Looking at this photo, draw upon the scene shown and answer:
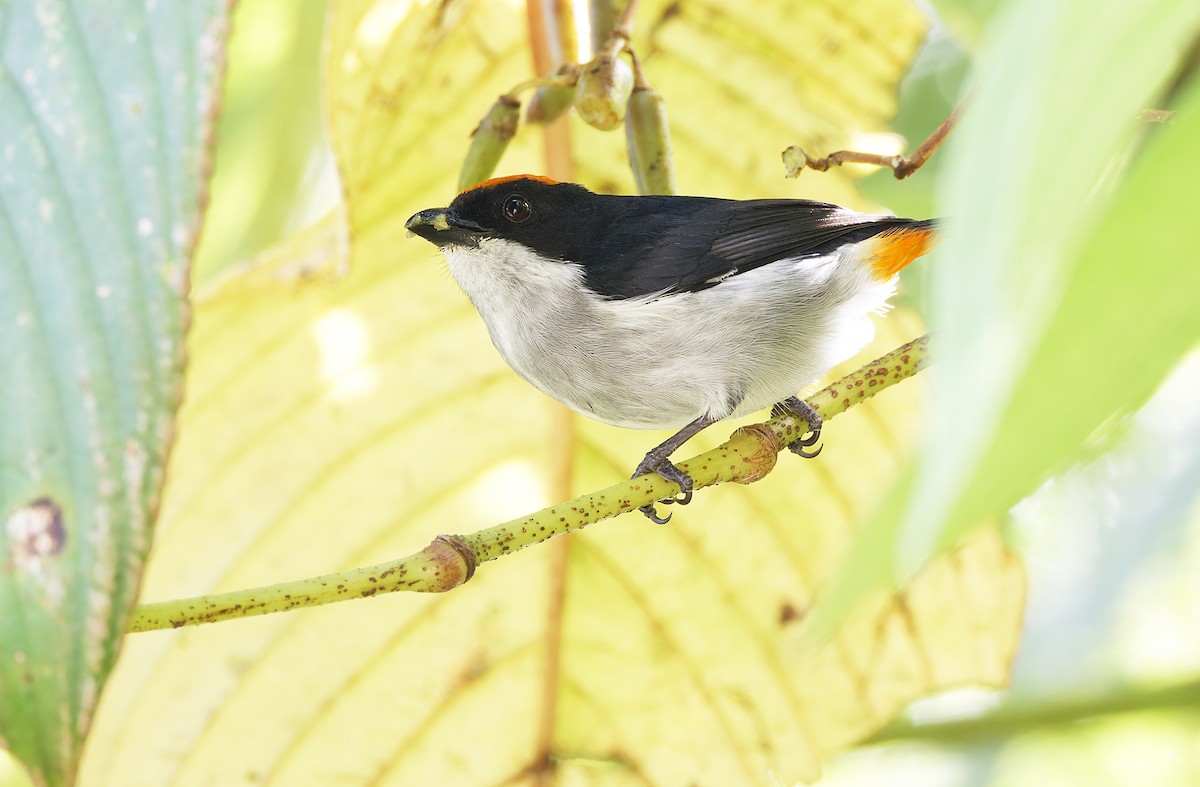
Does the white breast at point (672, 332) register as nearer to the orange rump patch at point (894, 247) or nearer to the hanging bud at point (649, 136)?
the orange rump patch at point (894, 247)

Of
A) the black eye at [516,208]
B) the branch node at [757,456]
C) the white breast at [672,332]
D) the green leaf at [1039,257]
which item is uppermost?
the black eye at [516,208]

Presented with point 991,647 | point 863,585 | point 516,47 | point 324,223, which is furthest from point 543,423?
point 863,585

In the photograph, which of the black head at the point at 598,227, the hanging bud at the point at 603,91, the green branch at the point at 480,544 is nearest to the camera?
the green branch at the point at 480,544

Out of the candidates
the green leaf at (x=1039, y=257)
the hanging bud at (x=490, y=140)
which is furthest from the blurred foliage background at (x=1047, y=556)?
the green leaf at (x=1039, y=257)

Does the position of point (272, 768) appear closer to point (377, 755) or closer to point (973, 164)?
point (377, 755)

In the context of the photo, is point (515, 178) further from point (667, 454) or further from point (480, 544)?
point (480, 544)

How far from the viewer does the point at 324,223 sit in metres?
1.59

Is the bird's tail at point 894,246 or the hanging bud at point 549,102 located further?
the bird's tail at point 894,246

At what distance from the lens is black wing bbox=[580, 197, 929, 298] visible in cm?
178

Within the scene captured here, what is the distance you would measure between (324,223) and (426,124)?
0.78ft

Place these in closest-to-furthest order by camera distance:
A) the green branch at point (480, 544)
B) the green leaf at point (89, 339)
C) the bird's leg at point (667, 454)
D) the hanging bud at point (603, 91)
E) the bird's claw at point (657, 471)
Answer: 1. the green leaf at point (89, 339)
2. the green branch at point (480, 544)
3. the hanging bud at point (603, 91)
4. the bird's claw at point (657, 471)
5. the bird's leg at point (667, 454)

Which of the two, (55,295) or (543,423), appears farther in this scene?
(543,423)

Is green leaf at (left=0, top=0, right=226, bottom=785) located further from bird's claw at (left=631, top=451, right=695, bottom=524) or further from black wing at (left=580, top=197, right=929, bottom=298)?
black wing at (left=580, top=197, right=929, bottom=298)

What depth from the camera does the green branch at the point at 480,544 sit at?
36.7 inches
